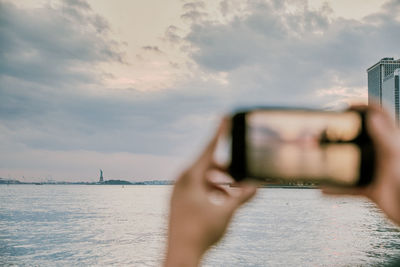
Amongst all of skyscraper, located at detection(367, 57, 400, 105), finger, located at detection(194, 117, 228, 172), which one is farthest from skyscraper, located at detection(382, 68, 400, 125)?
finger, located at detection(194, 117, 228, 172)

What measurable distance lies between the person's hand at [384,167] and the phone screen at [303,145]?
0.04 m

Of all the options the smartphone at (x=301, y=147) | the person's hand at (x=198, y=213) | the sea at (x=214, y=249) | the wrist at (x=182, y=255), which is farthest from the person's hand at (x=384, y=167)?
the sea at (x=214, y=249)

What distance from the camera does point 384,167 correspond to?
2.98 feet

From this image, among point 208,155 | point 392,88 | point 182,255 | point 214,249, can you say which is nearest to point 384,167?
point 208,155

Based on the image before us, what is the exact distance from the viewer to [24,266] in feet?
96.3

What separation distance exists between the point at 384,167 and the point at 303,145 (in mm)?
224

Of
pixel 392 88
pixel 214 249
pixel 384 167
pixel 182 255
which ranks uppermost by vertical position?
pixel 392 88

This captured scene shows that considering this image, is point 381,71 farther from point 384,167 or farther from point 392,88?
point 384,167

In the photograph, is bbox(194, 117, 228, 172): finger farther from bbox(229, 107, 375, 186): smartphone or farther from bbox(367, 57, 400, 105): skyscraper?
bbox(367, 57, 400, 105): skyscraper

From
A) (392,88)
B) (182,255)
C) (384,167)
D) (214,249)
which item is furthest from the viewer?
(392,88)

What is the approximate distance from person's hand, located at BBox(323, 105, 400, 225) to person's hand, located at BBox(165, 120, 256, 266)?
240 millimetres

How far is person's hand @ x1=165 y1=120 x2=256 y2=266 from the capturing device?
39.3 inches

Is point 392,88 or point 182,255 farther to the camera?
point 392,88

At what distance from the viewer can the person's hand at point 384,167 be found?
2.84 ft
